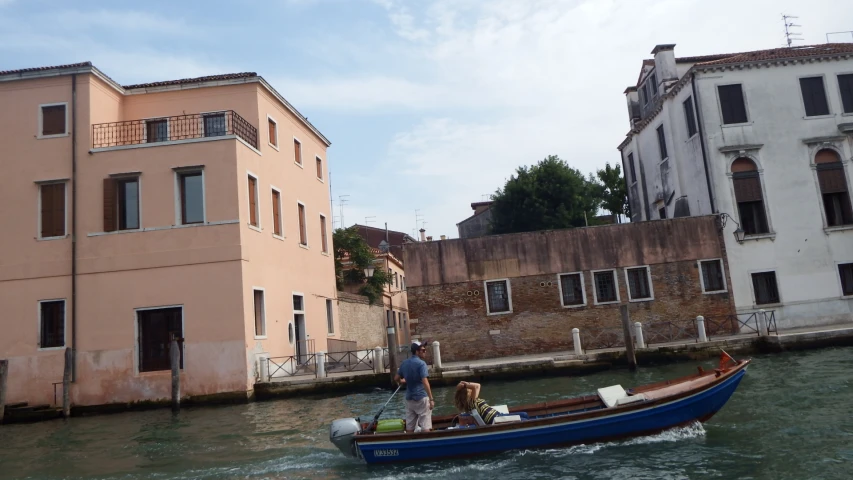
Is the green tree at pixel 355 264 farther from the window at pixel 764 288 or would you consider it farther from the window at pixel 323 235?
the window at pixel 764 288

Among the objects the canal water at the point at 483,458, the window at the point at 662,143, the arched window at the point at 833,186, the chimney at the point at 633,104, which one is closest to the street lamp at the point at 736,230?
the arched window at the point at 833,186

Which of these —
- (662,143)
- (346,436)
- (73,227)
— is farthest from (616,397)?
(662,143)

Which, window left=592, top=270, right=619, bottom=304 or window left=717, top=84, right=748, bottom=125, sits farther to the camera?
window left=717, top=84, right=748, bottom=125

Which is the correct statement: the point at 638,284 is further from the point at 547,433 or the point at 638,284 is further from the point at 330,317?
the point at 547,433

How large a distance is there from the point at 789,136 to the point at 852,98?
8.04 feet

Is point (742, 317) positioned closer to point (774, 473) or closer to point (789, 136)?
point (789, 136)

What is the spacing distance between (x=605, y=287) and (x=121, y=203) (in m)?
13.7

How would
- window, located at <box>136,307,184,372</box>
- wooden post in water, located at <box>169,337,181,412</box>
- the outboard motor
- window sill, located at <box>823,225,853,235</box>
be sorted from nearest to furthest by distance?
the outboard motor < wooden post in water, located at <box>169,337,181,412</box> < window, located at <box>136,307,184,372</box> < window sill, located at <box>823,225,853,235</box>

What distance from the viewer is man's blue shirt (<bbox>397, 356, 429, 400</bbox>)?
8.99m

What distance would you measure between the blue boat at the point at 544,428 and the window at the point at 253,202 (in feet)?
31.2

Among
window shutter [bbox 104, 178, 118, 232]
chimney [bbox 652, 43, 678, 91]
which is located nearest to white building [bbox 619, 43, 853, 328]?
chimney [bbox 652, 43, 678, 91]

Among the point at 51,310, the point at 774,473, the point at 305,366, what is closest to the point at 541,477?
the point at 774,473

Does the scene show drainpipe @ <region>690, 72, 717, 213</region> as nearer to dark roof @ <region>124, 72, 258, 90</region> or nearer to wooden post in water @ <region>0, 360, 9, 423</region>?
dark roof @ <region>124, 72, 258, 90</region>

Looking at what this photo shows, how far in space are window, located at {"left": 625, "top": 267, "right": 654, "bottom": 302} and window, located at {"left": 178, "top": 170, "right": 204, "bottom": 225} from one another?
40.4 feet
